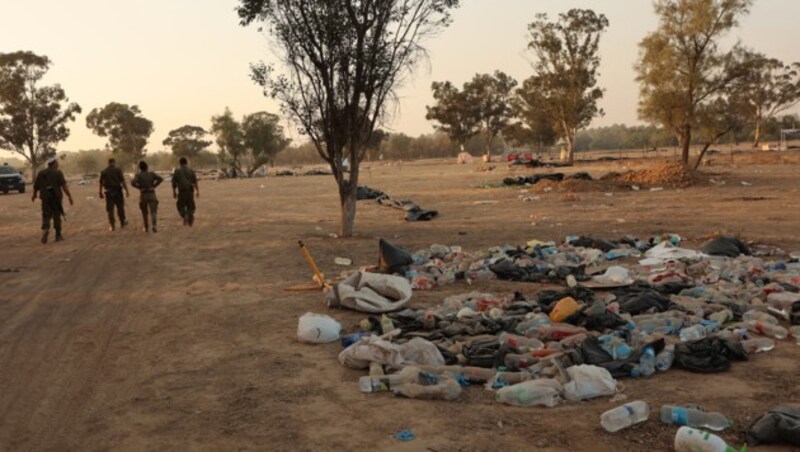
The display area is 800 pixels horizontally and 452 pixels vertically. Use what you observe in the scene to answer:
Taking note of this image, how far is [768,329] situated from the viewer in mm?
5906

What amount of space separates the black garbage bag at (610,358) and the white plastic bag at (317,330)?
221cm

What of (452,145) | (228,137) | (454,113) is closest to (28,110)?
(228,137)

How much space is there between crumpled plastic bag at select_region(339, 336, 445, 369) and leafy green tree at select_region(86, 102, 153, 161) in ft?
255

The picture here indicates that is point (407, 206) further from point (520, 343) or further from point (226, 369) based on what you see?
point (226, 369)

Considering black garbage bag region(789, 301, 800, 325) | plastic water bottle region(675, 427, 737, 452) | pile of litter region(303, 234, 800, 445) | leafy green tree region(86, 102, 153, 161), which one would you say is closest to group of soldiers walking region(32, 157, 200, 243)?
pile of litter region(303, 234, 800, 445)

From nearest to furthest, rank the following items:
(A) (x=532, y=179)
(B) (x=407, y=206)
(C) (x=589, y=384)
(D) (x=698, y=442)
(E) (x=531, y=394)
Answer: (D) (x=698, y=442), (E) (x=531, y=394), (C) (x=589, y=384), (B) (x=407, y=206), (A) (x=532, y=179)

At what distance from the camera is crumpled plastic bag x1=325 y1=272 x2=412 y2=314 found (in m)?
7.08

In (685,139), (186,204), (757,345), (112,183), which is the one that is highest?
(685,139)

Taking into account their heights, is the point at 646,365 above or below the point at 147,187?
below

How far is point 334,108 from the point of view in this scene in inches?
502

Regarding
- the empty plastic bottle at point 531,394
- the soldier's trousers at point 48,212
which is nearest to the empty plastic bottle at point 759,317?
the empty plastic bottle at point 531,394

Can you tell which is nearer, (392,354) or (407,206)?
(392,354)

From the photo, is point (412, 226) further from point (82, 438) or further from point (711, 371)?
point (82, 438)

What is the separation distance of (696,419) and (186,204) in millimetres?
13526
